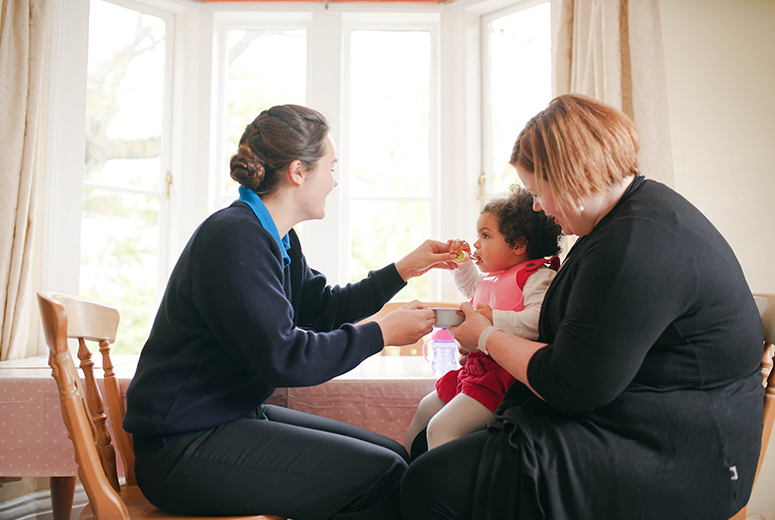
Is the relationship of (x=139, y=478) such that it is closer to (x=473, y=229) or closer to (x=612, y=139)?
(x=612, y=139)

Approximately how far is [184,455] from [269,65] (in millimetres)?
2716

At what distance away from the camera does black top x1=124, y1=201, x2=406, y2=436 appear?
1.08 m

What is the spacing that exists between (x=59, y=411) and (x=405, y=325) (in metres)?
1.21

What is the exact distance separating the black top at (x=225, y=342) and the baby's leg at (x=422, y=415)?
45 cm

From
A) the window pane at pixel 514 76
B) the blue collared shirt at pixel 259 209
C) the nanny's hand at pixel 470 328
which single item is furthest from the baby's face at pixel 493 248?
the window pane at pixel 514 76

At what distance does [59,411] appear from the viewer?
1.69m

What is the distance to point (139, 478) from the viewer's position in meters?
1.14

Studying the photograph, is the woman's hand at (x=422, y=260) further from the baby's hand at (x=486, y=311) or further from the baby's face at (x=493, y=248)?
the baby's hand at (x=486, y=311)

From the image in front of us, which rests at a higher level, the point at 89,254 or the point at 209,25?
the point at 209,25

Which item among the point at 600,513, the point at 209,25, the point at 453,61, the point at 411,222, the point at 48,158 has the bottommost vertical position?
the point at 600,513

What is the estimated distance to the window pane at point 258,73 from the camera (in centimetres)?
326

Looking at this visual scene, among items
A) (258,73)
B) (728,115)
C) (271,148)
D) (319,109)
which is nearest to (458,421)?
(271,148)

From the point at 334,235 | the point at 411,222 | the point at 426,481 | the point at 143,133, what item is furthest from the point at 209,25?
the point at 426,481

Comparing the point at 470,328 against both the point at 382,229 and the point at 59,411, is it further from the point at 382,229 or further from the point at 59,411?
the point at 382,229
